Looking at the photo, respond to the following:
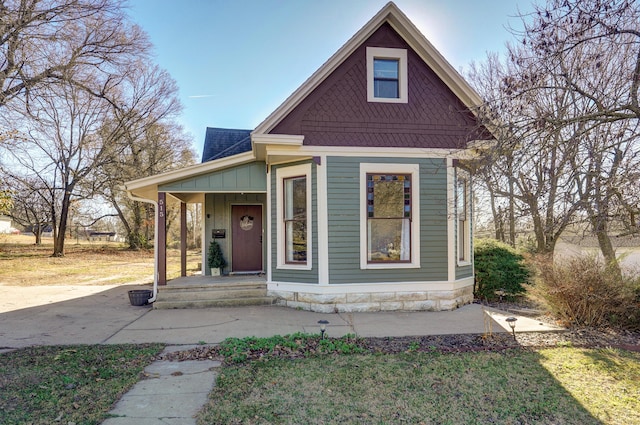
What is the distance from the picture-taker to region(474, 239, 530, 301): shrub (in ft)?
30.5

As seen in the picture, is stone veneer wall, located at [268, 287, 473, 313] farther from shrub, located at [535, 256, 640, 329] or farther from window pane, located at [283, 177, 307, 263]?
shrub, located at [535, 256, 640, 329]

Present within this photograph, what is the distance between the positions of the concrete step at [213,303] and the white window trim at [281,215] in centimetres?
88

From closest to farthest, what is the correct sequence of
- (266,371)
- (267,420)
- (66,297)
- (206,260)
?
(267,420), (266,371), (66,297), (206,260)

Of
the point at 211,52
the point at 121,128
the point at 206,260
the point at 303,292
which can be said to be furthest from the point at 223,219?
the point at 121,128

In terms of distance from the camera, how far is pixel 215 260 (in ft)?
33.7

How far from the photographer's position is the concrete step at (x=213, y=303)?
26.5 feet

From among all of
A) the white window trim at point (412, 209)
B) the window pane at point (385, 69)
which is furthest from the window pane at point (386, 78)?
the white window trim at point (412, 209)

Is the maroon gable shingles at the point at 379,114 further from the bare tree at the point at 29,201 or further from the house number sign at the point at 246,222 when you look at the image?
the bare tree at the point at 29,201

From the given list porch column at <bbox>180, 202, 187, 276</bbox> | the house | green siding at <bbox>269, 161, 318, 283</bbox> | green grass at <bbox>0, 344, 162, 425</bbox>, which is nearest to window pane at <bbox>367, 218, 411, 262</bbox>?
the house

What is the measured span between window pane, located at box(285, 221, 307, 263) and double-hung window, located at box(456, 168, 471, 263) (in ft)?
10.9

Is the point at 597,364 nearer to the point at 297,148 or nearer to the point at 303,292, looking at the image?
the point at 303,292

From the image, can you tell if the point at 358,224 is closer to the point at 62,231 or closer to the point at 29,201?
the point at 62,231

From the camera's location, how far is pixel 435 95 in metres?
8.01

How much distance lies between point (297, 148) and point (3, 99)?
12.2m
